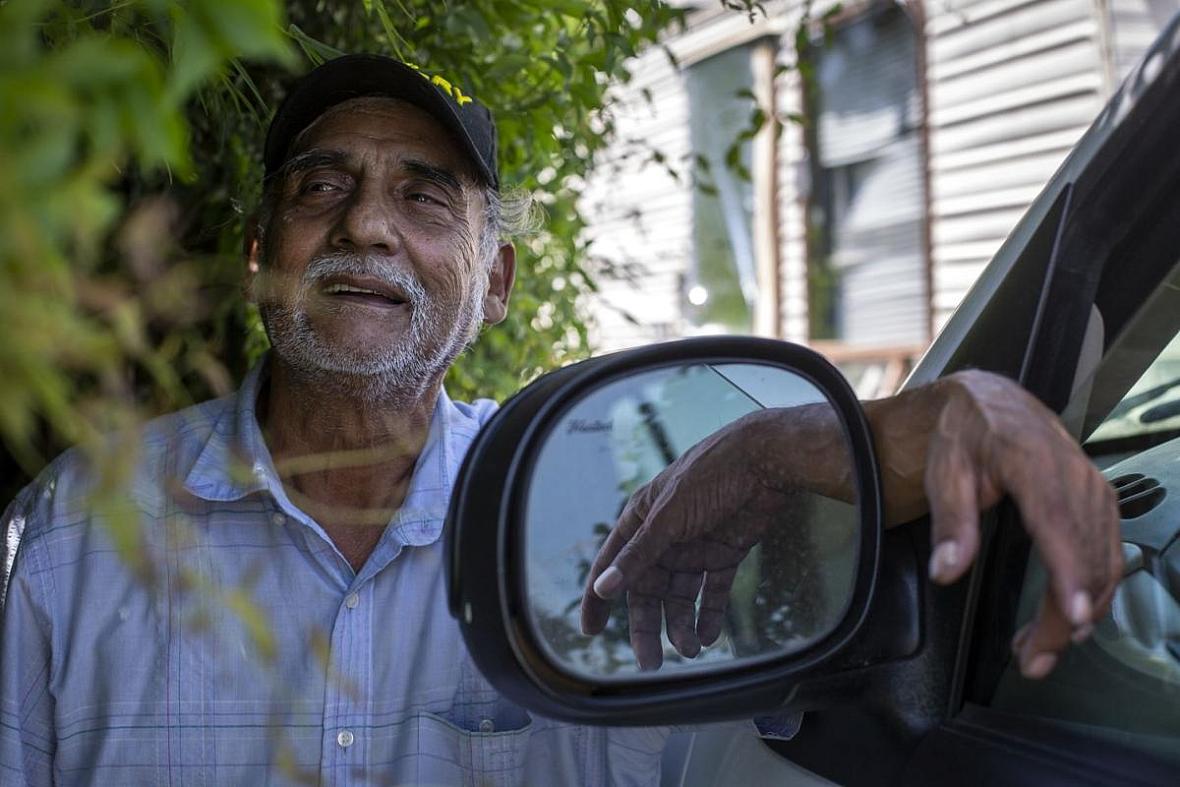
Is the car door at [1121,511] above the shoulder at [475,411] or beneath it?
beneath

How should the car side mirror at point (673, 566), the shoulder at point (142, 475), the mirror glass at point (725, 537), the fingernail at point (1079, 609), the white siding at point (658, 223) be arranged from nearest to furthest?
1. the fingernail at point (1079, 609)
2. the car side mirror at point (673, 566)
3. the mirror glass at point (725, 537)
4. the shoulder at point (142, 475)
5. the white siding at point (658, 223)

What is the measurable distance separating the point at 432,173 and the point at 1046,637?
175 centimetres

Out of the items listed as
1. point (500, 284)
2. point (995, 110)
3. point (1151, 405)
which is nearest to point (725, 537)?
point (1151, 405)

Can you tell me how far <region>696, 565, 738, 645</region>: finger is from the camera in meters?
1.28

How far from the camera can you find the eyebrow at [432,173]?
2373mm

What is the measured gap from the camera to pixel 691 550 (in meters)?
1.27

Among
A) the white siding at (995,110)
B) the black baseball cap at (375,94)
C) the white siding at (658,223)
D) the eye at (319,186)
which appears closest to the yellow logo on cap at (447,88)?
the black baseball cap at (375,94)

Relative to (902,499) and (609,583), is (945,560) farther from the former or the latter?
(609,583)

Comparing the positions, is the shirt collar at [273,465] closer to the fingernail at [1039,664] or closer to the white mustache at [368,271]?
the white mustache at [368,271]

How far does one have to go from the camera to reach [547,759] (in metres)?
1.77

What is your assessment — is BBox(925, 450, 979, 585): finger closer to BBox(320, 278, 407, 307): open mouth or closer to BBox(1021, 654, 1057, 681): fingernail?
BBox(1021, 654, 1057, 681): fingernail

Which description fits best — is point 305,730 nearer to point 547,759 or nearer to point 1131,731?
point 547,759

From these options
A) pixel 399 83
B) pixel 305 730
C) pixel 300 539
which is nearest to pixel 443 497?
pixel 300 539

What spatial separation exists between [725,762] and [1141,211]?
80 centimetres
